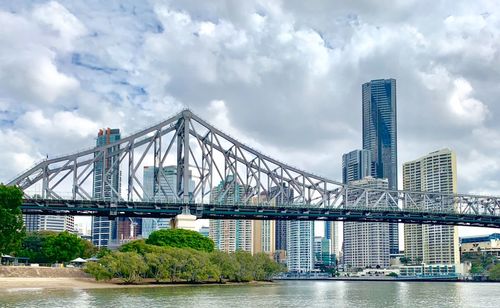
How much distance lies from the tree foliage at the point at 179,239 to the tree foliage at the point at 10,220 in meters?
26.0

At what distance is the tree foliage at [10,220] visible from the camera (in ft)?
264

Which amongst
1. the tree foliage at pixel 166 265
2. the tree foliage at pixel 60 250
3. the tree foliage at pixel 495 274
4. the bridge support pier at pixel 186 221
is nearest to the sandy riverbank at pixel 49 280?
the tree foliage at pixel 166 265

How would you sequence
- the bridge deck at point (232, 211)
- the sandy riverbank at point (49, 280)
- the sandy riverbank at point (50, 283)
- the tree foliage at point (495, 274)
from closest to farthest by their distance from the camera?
1. the sandy riverbank at point (50, 283)
2. the sandy riverbank at point (49, 280)
3. the bridge deck at point (232, 211)
4. the tree foliage at point (495, 274)

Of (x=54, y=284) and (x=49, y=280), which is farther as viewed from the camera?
(x=49, y=280)

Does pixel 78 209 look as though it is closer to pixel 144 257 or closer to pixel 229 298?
pixel 144 257

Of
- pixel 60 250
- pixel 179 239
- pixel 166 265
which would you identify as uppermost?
pixel 179 239

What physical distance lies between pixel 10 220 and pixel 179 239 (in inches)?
Result: 1217

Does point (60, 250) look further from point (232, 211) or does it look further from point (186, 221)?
point (232, 211)

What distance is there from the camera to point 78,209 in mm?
107500

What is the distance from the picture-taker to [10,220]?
80.9m

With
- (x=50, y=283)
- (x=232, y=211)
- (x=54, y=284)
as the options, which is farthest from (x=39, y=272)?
(x=232, y=211)

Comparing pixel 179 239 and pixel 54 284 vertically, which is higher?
pixel 179 239

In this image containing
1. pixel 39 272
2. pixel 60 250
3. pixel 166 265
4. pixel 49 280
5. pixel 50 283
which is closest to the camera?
pixel 50 283

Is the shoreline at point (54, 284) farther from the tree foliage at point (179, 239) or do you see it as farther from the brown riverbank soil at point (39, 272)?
the tree foliage at point (179, 239)
